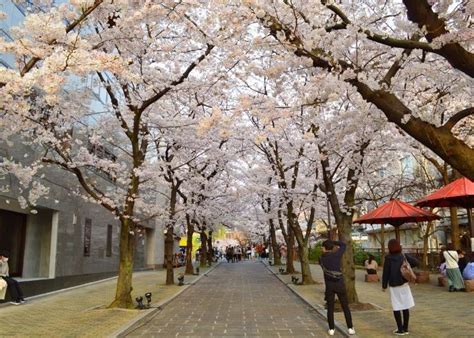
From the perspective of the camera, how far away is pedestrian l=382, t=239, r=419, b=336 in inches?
324

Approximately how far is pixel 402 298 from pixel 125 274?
7278 mm

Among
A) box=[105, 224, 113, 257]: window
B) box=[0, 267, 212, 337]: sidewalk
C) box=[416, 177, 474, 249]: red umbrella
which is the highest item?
box=[416, 177, 474, 249]: red umbrella

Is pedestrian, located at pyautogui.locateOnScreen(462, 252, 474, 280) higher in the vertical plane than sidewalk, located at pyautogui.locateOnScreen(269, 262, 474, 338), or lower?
higher

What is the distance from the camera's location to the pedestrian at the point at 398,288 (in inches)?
324

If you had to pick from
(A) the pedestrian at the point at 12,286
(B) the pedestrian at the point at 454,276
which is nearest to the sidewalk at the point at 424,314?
(B) the pedestrian at the point at 454,276

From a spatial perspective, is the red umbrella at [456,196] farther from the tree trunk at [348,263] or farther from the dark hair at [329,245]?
the dark hair at [329,245]

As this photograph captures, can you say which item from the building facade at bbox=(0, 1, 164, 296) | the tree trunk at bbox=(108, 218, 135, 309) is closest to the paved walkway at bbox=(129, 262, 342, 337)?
the tree trunk at bbox=(108, 218, 135, 309)

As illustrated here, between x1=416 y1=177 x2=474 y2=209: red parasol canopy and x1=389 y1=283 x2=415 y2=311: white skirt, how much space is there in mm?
7813

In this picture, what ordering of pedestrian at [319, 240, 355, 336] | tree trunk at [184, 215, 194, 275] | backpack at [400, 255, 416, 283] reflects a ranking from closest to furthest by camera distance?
backpack at [400, 255, 416, 283], pedestrian at [319, 240, 355, 336], tree trunk at [184, 215, 194, 275]

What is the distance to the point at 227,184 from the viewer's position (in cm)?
2923

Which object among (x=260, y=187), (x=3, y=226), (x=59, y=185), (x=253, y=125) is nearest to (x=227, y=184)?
(x=260, y=187)

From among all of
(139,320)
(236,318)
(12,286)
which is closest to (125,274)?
(139,320)

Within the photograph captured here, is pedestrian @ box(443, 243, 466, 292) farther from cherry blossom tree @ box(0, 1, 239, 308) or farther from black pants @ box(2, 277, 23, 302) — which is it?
black pants @ box(2, 277, 23, 302)

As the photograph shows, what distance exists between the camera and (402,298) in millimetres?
8305
